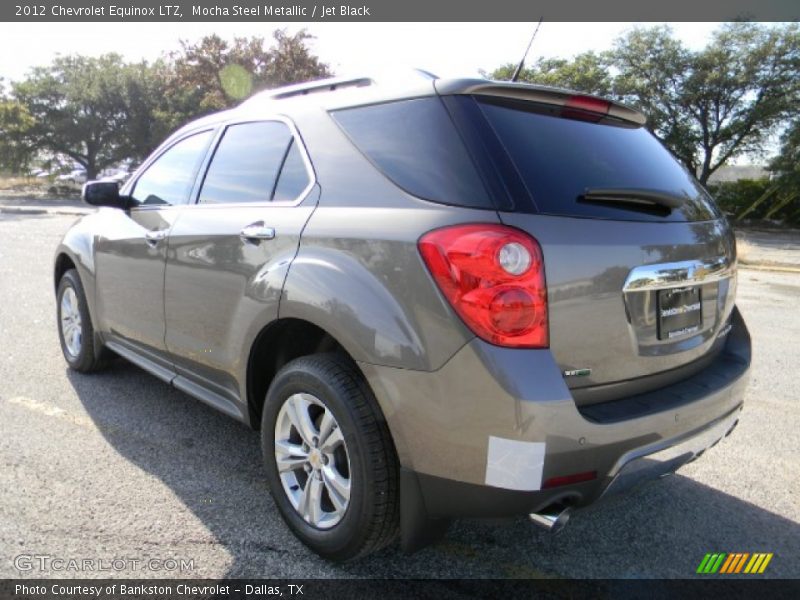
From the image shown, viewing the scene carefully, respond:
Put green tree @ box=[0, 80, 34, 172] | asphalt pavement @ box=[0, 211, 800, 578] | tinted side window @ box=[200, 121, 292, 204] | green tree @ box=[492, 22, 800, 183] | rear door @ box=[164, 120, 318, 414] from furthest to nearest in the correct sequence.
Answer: green tree @ box=[0, 80, 34, 172] < green tree @ box=[492, 22, 800, 183] < tinted side window @ box=[200, 121, 292, 204] < rear door @ box=[164, 120, 318, 414] < asphalt pavement @ box=[0, 211, 800, 578]

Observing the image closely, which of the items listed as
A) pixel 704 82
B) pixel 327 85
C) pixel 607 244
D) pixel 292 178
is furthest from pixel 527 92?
pixel 704 82

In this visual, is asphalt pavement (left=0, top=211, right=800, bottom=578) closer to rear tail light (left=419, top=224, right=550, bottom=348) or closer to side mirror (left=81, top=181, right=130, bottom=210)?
rear tail light (left=419, top=224, right=550, bottom=348)

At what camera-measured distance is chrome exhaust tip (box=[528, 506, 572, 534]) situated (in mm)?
1987

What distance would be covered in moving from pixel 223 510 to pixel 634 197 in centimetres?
218

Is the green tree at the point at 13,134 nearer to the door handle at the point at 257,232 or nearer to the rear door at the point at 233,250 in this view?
the rear door at the point at 233,250

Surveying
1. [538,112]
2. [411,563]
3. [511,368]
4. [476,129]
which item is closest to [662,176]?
[538,112]

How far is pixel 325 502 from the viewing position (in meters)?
→ 2.48

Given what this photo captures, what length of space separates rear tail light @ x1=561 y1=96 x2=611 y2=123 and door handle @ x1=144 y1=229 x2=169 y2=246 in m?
2.16

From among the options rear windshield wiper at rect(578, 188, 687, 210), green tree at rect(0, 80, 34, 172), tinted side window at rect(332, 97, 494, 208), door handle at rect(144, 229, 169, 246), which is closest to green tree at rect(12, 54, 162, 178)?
green tree at rect(0, 80, 34, 172)

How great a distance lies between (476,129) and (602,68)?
108ft

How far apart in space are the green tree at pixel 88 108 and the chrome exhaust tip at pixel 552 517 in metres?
46.6

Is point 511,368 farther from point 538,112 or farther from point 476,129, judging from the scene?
point 538,112

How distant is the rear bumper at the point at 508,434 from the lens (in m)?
1.87

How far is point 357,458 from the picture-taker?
7.12ft
